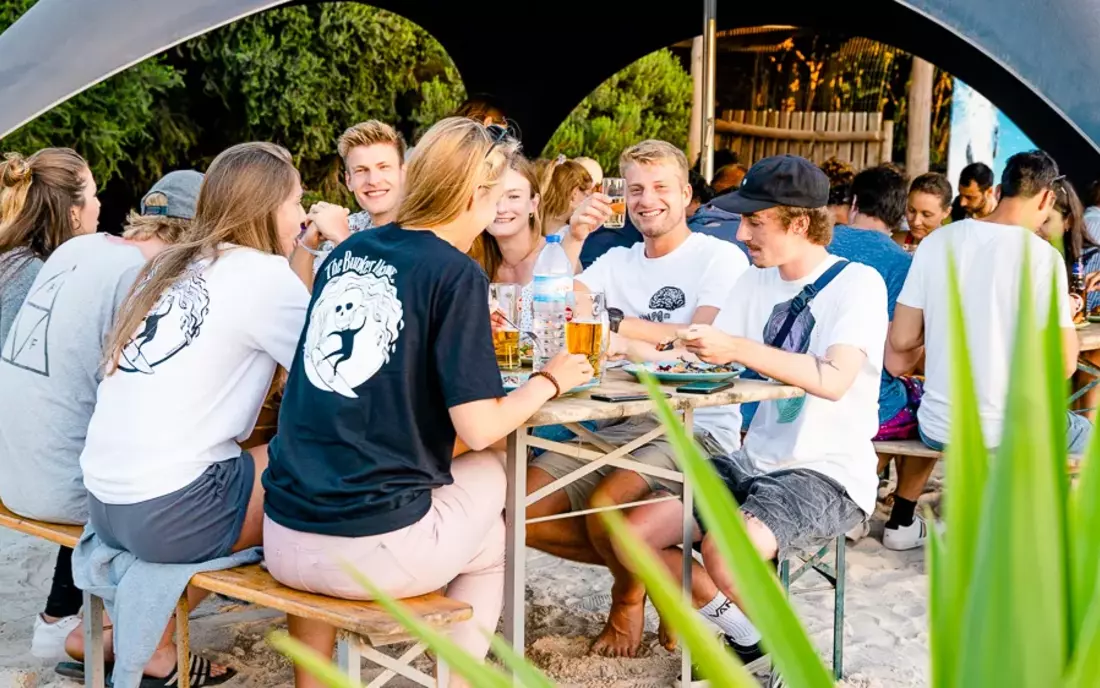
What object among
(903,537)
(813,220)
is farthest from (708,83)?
(813,220)

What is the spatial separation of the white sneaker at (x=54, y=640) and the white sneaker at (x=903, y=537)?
2910 millimetres

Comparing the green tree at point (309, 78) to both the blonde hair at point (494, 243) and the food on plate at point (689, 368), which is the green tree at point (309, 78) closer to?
the blonde hair at point (494, 243)

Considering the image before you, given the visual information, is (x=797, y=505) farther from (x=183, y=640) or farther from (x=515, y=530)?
(x=183, y=640)

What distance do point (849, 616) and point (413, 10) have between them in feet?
21.9

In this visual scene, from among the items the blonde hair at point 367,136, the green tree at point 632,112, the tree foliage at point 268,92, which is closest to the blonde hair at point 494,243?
the blonde hair at point 367,136

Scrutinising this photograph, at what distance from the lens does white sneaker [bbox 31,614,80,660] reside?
3443 millimetres

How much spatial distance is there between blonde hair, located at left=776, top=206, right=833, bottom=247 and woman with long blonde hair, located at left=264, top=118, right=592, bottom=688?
0.87 meters

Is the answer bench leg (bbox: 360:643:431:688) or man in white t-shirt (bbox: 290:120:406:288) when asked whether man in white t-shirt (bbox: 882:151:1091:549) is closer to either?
man in white t-shirt (bbox: 290:120:406:288)

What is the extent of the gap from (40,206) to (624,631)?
7.04 feet

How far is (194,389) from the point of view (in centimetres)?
270

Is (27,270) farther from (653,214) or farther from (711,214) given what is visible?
(711,214)

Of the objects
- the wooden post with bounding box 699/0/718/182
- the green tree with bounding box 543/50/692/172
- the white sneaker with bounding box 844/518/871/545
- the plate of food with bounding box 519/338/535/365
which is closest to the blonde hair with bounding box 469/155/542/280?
the plate of food with bounding box 519/338/535/365

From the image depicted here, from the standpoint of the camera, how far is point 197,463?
8.95 feet

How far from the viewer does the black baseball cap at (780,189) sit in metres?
3.15
